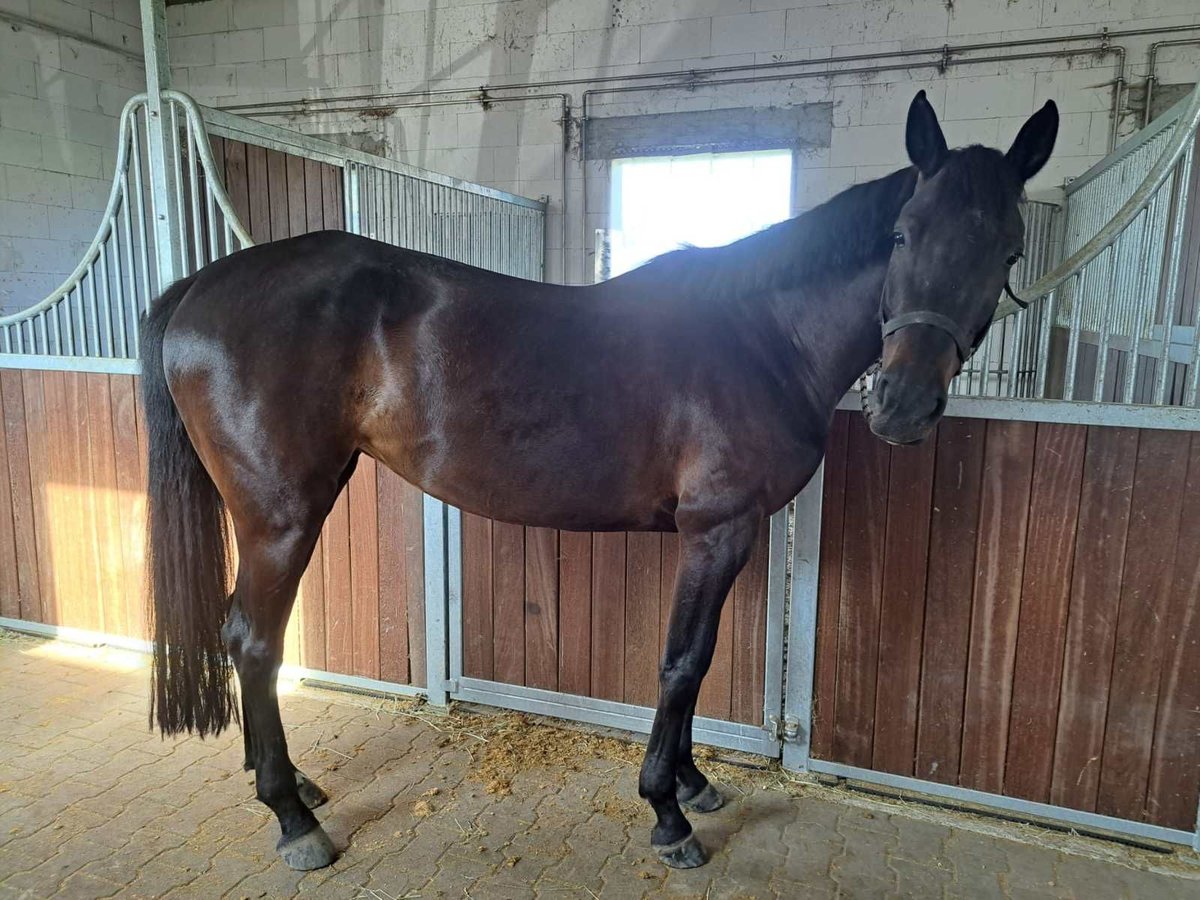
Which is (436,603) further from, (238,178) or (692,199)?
(692,199)

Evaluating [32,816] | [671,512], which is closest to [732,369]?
[671,512]

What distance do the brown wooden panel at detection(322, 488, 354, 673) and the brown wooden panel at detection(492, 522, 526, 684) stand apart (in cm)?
56

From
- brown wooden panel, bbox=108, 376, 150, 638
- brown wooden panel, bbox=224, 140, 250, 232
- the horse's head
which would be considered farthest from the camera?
brown wooden panel, bbox=224, 140, 250, 232

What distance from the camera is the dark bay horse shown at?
1.70 m

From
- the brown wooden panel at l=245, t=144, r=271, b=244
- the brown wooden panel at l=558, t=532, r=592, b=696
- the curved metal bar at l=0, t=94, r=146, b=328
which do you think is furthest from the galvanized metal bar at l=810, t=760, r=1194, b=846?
the brown wooden panel at l=245, t=144, r=271, b=244

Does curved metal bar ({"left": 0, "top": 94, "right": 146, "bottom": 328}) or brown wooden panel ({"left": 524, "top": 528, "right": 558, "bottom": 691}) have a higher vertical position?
curved metal bar ({"left": 0, "top": 94, "right": 146, "bottom": 328})

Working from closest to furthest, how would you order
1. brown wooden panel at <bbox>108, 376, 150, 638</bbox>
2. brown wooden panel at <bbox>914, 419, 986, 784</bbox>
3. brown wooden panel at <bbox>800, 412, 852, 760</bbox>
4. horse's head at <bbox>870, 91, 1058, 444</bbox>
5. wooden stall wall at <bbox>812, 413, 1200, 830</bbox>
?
horse's head at <bbox>870, 91, 1058, 444</bbox>, wooden stall wall at <bbox>812, 413, 1200, 830</bbox>, brown wooden panel at <bbox>914, 419, 986, 784</bbox>, brown wooden panel at <bbox>800, 412, 852, 760</bbox>, brown wooden panel at <bbox>108, 376, 150, 638</bbox>

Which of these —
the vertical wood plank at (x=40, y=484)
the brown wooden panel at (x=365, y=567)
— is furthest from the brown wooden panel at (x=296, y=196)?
the brown wooden panel at (x=365, y=567)

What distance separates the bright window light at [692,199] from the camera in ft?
17.4

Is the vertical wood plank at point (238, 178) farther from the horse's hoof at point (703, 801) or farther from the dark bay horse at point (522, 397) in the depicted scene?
the horse's hoof at point (703, 801)

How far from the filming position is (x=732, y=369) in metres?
1.73

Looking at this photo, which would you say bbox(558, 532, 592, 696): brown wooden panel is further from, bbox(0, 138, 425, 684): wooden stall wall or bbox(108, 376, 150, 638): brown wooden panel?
bbox(108, 376, 150, 638): brown wooden panel

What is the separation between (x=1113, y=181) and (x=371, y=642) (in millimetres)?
3664

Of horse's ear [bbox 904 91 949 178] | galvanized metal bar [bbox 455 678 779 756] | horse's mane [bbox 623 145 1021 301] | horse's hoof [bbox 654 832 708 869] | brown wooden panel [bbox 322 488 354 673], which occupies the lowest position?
horse's hoof [bbox 654 832 708 869]
